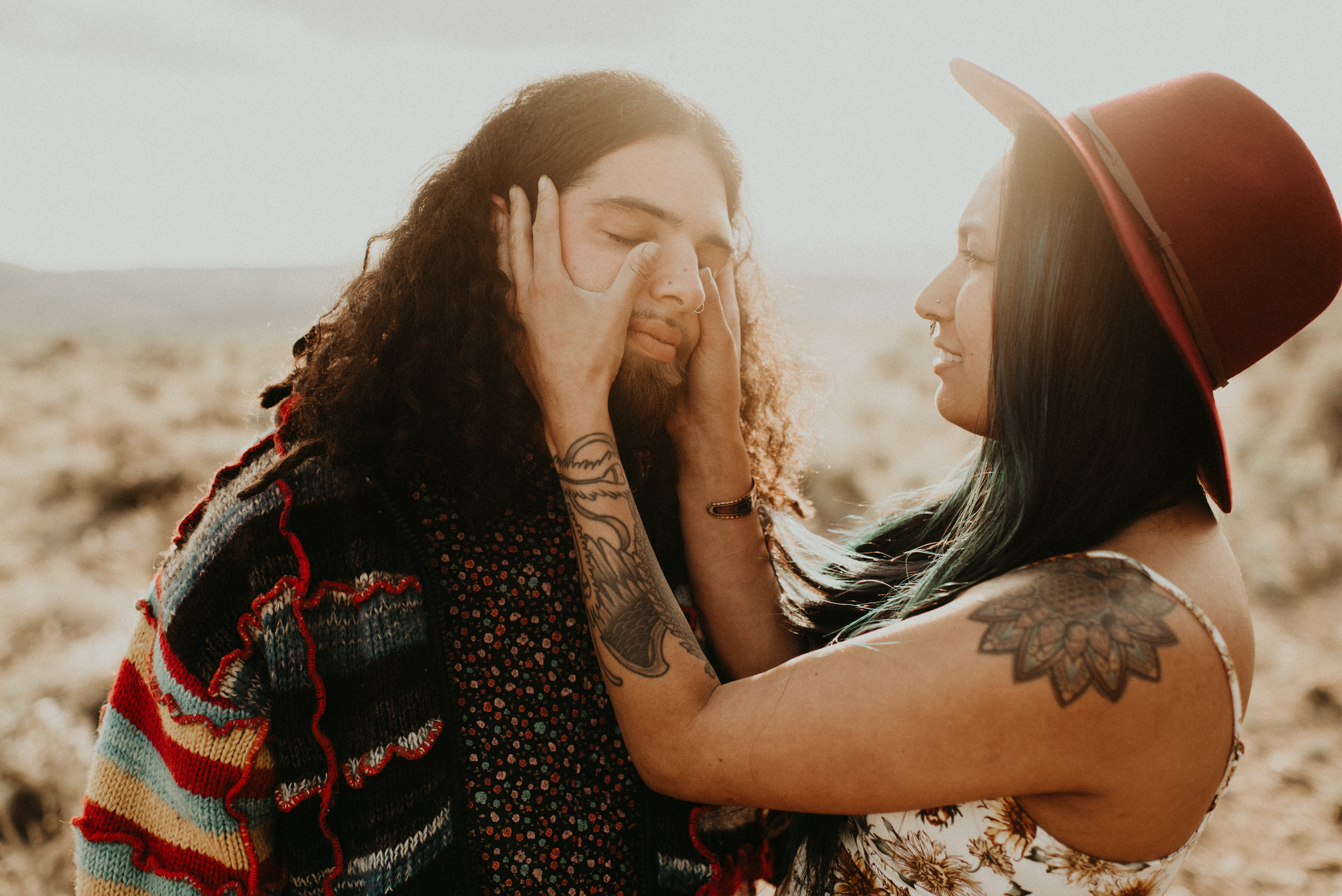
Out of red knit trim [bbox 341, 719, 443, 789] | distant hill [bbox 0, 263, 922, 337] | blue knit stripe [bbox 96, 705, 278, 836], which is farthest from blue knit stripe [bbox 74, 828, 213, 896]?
distant hill [bbox 0, 263, 922, 337]

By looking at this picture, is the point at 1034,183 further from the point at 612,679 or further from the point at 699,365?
the point at 612,679

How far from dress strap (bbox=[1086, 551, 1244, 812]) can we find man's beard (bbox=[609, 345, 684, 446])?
1.04 meters

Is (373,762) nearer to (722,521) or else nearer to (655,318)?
(722,521)

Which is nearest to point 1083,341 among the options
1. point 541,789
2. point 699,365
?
point 699,365

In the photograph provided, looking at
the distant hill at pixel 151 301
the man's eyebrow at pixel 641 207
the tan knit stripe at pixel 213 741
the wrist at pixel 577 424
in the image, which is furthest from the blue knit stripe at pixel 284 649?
the distant hill at pixel 151 301

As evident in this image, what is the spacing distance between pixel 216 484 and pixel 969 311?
5.21ft

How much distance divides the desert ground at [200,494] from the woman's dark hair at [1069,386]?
1097 millimetres

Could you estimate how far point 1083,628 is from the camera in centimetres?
123

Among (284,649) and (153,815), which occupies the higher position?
(284,649)

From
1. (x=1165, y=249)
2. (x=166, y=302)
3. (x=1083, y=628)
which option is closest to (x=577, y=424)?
(x=1083, y=628)

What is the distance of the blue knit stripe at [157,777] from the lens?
4.91 feet

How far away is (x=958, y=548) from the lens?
1672 millimetres

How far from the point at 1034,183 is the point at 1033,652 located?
0.86 meters

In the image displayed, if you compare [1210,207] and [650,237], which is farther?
[650,237]
